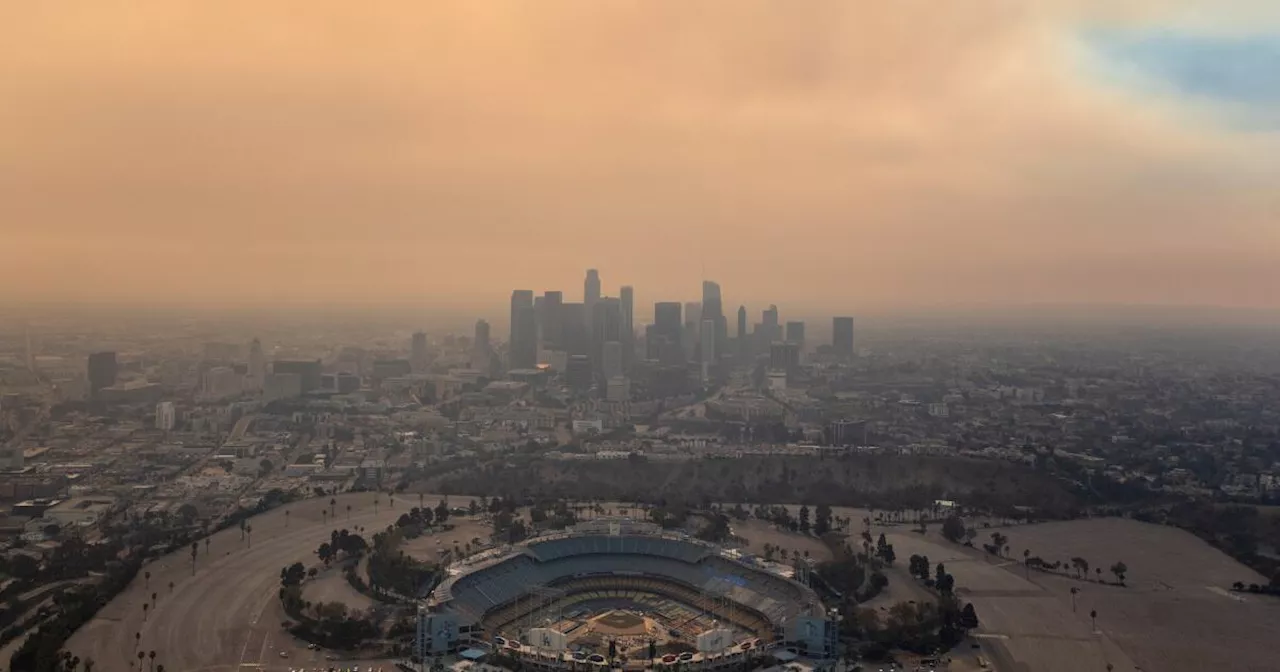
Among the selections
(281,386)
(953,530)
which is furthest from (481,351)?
(953,530)

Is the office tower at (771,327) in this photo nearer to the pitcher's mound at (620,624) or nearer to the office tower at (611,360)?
the office tower at (611,360)

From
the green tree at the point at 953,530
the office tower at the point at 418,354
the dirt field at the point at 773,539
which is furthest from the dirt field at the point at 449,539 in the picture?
the office tower at the point at 418,354

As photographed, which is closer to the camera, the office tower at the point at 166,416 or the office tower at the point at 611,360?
the office tower at the point at 166,416

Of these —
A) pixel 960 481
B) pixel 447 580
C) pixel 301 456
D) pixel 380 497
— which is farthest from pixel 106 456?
pixel 960 481

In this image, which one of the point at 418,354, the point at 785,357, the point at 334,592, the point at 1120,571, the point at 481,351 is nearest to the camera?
the point at 334,592

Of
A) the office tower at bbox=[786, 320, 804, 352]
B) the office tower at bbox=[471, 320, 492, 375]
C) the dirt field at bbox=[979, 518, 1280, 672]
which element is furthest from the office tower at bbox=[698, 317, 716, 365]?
the dirt field at bbox=[979, 518, 1280, 672]

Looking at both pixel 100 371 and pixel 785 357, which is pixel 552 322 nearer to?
pixel 785 357
